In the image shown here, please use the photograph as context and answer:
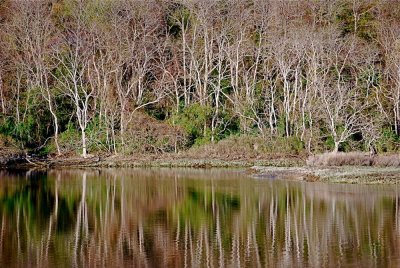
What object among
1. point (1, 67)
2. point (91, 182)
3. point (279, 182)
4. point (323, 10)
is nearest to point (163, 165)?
point (91, 182)

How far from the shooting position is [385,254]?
20.0 metres

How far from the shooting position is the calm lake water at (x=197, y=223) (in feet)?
65.4

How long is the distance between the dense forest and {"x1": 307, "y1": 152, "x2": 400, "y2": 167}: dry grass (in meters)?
7.66

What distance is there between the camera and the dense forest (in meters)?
55.4

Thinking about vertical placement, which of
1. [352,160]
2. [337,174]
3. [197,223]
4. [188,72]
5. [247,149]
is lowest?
[197,223]

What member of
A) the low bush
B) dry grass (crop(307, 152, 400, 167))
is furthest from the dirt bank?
the low bush

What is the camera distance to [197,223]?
85.8 ft

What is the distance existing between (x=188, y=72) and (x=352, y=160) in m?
23.0

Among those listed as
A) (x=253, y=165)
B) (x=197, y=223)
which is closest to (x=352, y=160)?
(x=253, y=165)

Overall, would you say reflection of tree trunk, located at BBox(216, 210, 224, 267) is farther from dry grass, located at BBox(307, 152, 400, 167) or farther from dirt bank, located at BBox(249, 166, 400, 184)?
dry grass, located at BBox(307, 152, 400, 167)

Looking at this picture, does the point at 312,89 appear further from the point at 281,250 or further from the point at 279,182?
the point at 281,250

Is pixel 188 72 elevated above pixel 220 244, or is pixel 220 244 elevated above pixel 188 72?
pixel 188 72

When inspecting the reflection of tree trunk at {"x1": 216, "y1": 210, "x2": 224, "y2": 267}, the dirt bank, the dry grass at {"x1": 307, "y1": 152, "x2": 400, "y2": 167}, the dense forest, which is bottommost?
the reflection of tree trunk at {"x1": 216, "y1": 210, "x2": 224, "y2": 267}

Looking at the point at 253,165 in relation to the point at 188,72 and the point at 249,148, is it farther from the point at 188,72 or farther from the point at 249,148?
the point at 188,72
